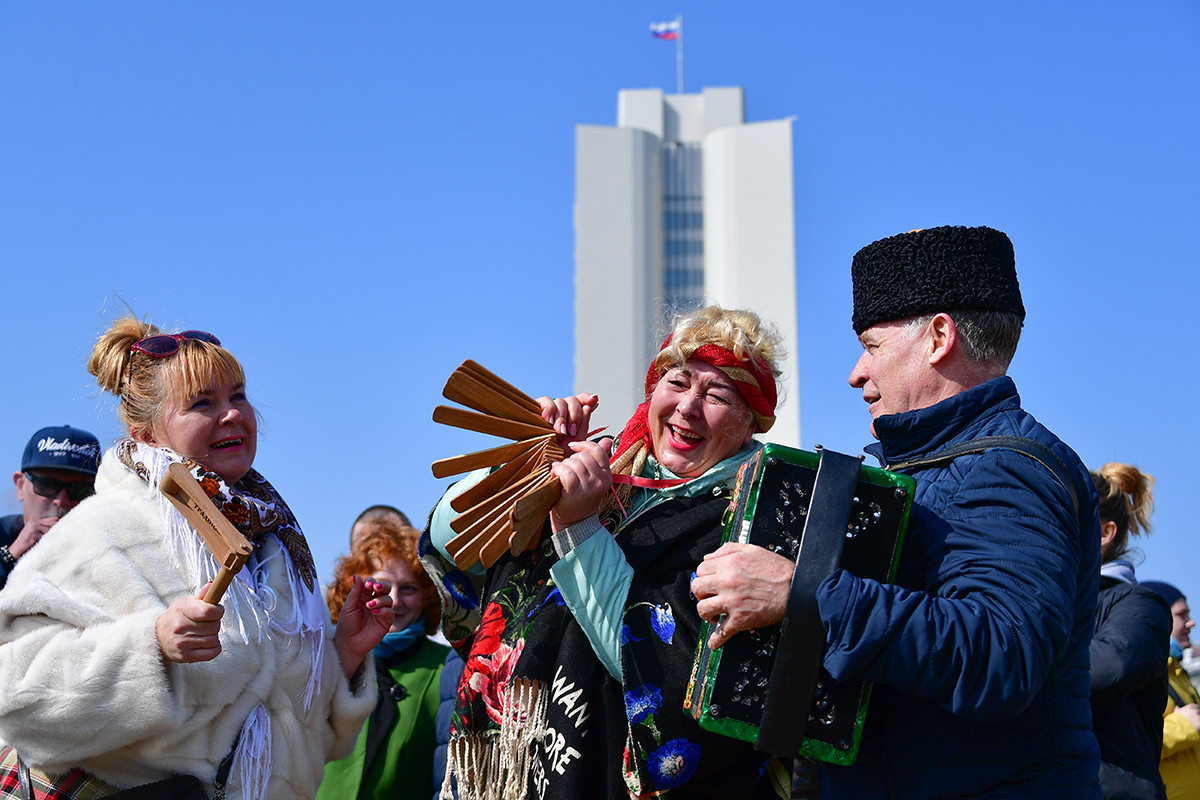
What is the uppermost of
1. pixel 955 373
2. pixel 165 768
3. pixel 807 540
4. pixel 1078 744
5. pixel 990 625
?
pixel 955 373

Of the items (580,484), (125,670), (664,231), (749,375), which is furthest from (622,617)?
(664,231)

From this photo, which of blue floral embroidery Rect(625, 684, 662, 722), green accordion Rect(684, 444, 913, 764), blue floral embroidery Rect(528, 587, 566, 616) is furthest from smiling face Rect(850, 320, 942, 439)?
blue floral embroidery Rect(528, 587, 566, 616)

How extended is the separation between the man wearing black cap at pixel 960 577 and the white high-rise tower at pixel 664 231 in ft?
174

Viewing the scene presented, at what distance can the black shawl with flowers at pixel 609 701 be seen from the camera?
243 centimetres

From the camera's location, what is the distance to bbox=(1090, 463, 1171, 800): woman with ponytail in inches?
130

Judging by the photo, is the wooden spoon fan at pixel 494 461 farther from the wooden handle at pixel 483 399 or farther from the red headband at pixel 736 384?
the red headband at pixel 736 384

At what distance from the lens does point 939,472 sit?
84.6 inches

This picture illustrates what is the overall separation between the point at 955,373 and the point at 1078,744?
728 mm

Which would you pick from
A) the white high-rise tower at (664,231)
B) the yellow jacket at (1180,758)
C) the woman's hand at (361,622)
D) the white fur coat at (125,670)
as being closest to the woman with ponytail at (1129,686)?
the yellow jacket at (1180,758)

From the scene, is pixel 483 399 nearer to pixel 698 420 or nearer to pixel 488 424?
pixel 488 424

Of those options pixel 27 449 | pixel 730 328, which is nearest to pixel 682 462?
pixel 730 328

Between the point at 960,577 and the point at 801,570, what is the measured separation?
0.28 meters

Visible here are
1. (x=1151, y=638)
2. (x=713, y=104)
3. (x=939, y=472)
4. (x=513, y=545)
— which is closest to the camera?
(x=939, y=472)

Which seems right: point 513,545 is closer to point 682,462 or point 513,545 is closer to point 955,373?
point 682,462
